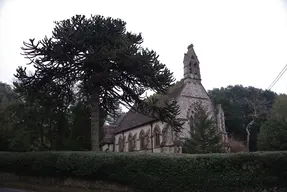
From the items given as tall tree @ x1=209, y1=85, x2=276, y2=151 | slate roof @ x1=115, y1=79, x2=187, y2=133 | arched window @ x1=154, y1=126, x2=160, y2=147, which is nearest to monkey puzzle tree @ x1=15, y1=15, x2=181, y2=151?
slate roof @ x1=115, y1=79, x2=187, y2=133

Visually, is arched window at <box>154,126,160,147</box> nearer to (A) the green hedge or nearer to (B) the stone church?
(B) the stone church

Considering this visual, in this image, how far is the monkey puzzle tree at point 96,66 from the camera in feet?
64.4

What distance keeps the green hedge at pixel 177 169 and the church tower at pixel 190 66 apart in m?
22.7

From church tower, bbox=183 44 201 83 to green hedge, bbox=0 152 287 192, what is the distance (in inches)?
895

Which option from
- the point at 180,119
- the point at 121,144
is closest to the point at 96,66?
the point at 180,119

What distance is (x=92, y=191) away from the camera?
1578cm

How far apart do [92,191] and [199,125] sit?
43.6 ft

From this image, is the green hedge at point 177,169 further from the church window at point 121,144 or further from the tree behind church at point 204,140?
the church window at point 121,144

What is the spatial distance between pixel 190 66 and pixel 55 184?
2540 centimetres

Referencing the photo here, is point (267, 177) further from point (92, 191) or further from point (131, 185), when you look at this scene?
point (92, 191)

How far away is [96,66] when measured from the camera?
20375 millimetres

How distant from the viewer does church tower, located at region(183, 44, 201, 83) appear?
3709cm

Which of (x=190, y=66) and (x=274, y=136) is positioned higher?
(x=190, y=66)

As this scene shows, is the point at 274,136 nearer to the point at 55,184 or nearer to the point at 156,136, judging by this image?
the point at 156,136
